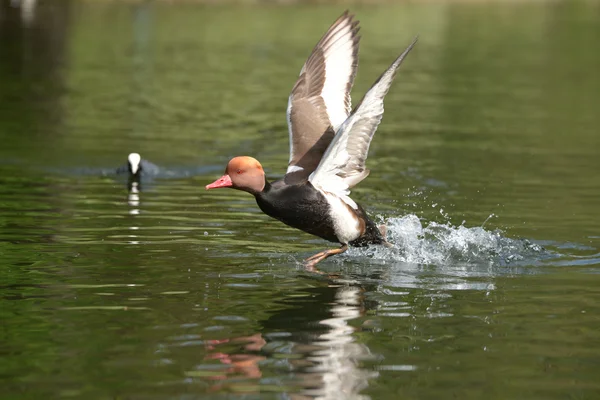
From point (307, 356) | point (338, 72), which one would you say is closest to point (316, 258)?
point (338, 72)

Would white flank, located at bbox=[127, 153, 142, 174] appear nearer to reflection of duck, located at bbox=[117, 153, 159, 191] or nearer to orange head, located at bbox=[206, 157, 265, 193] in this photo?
reflection of duck, located at bbox=[117, 153, 159, 191]

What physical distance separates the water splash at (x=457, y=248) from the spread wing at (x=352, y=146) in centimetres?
105

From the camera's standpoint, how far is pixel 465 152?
24.1 m

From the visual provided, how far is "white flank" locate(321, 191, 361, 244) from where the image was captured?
1289 cm

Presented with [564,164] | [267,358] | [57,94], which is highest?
[57,94]

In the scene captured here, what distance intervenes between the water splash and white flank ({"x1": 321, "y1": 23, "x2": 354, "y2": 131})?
67.5 inches

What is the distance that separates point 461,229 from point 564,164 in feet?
28.4

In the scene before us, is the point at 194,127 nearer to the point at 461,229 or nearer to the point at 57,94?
the point at 57,94

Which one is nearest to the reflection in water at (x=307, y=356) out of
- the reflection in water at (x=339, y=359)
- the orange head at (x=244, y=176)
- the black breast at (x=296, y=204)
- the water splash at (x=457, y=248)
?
the reflection in water at (x=339, y=359)

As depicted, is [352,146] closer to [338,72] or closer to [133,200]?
[338,72]

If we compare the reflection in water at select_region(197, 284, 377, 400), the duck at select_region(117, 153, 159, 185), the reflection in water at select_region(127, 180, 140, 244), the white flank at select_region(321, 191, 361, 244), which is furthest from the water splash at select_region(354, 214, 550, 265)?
the duck at select_region(117, 153, 159, 185)

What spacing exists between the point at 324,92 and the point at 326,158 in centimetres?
191

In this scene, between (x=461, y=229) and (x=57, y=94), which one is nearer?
(x=461, y=229)

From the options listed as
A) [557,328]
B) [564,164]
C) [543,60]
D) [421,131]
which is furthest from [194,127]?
[543,60]
